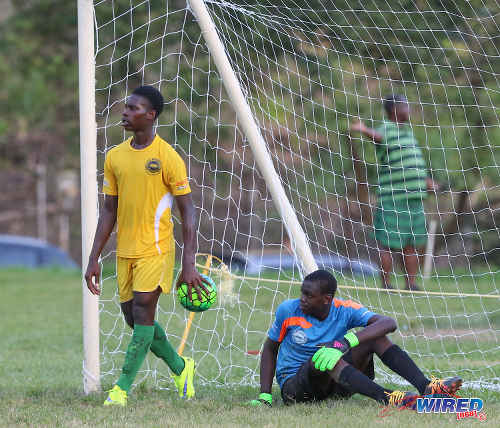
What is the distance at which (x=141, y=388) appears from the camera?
5.43 metres

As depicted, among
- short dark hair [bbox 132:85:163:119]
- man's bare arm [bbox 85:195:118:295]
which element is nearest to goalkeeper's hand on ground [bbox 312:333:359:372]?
man's bare arm [bbox 85:195:118:295]

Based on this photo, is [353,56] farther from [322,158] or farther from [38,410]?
[38,410]

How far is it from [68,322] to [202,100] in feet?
10.1

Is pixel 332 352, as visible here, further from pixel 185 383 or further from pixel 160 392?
pixel 160 392

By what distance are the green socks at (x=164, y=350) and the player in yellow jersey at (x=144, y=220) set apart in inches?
6.1

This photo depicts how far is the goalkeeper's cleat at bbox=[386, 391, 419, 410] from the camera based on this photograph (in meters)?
4.47

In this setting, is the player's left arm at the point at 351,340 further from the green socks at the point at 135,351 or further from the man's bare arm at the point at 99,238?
the man's bare arm at the point at 99,238

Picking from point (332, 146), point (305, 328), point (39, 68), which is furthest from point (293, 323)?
point (39, 68)

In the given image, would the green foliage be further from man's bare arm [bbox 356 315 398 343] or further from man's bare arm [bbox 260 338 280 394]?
man's bare arm [bbox 356 315 398 343]

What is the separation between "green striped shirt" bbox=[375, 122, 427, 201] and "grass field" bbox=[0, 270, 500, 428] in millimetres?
995

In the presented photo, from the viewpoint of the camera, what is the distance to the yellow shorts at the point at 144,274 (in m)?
4.70

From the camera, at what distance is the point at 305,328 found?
4.86m

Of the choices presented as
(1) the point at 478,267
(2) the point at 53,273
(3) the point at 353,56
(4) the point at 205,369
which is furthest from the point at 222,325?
(2) the point at 53,273

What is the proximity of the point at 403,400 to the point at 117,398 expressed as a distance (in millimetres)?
1641
